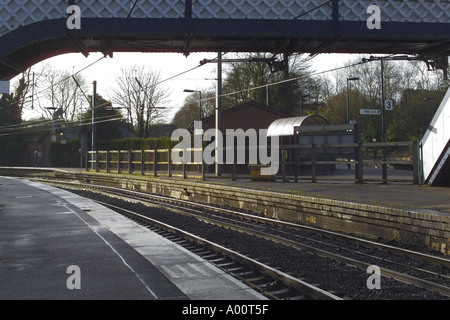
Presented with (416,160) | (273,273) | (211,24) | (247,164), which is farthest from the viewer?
(247,164)

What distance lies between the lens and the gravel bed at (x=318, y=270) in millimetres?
5823

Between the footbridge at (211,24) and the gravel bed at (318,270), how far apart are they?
5879mm

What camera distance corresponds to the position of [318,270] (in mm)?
7098

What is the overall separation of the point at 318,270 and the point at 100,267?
3.15 m

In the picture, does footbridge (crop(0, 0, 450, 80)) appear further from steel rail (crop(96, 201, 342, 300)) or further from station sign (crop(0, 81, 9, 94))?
steel rail (crop(96, 201, 342, 300))

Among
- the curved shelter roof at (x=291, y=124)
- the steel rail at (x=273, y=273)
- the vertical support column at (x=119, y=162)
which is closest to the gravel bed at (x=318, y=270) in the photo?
the steel rail at (x=273, y=273)

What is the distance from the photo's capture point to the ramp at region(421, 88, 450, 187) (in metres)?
13.4

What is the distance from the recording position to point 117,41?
1430cm

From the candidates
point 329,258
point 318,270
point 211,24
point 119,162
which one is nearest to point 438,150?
point 211,24

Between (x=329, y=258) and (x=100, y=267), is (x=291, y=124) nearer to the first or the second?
(x=329, y=258)

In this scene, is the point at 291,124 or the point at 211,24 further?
the point at 291,124

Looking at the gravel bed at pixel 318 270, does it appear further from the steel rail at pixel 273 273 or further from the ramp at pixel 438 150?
the ramp at pixel 438 150

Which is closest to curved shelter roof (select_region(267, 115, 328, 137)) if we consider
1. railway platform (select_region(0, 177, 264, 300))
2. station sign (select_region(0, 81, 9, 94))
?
station sign (select_region(0, 81, 9, 94))

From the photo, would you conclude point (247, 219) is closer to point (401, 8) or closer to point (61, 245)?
point (61, 245)
